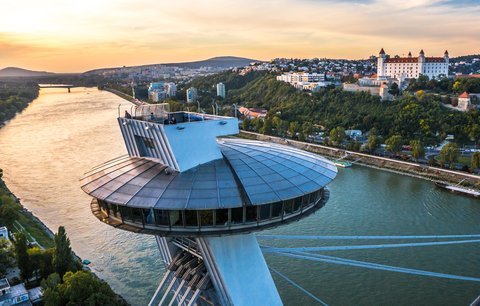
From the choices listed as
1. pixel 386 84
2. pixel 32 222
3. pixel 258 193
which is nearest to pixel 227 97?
pixel 386 84

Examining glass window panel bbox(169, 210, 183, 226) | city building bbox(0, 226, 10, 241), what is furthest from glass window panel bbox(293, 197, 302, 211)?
city building bbox(0, 226, 10, 241)

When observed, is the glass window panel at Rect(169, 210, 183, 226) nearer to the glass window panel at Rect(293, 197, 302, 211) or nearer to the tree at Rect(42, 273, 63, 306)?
the glass window panel at Rect(293, 197, 302, 211)

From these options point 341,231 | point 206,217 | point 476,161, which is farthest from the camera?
point 476,161

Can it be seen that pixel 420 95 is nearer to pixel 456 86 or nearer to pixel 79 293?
pixel 456 86

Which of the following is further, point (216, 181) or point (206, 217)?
point (216, 181)

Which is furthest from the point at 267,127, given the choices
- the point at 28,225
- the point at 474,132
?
the point at 28,225

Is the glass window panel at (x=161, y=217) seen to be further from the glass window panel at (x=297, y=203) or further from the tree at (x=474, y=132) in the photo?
the tree at (x=474, y=132)
